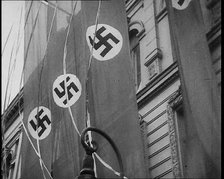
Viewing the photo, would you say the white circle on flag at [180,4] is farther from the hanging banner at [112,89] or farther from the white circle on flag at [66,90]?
the white circle on flag at [66,90]

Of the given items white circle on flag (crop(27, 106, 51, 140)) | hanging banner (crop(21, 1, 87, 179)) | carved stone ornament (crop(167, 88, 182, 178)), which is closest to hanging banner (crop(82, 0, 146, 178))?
hanging banner (crop(21, 1, 87, 179))

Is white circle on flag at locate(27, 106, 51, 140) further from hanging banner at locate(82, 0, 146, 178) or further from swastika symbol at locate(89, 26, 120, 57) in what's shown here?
swastika symbol at locate(89, 26, 120, 57)

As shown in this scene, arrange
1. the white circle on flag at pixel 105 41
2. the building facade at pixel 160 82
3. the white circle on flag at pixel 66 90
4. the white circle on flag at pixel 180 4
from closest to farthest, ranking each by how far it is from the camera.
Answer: the white circle on flag at pixel 105 41 → the white circle on flag at pixel 66 90 → the white circle on flag at pixel 180 4 → the building facade at pixel 160 82

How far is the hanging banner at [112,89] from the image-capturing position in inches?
319

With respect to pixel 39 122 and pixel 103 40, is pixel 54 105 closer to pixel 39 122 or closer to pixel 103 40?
pixel 39 122

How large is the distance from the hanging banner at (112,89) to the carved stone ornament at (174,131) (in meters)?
3.04

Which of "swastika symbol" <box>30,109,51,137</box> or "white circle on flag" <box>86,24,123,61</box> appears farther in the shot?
"swastika symbol" <box>30,109,51,137</box>

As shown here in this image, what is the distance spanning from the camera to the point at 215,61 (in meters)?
11.6

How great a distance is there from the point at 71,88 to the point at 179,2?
10.6 ft

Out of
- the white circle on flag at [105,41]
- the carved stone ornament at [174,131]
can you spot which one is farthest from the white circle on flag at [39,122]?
the carved stone ornament at [174,131]

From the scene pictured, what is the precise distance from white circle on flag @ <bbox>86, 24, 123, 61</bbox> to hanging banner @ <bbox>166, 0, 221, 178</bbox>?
126cm

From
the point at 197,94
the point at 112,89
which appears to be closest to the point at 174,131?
the point at 197,94

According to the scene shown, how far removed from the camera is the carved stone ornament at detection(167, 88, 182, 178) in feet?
36.9

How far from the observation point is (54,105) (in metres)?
10.5
